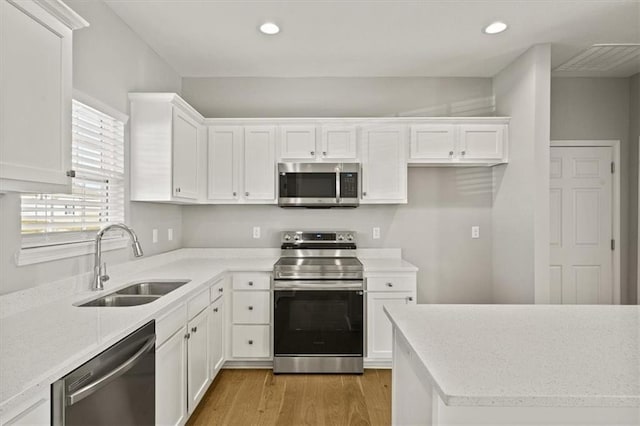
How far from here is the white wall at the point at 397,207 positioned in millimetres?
3779

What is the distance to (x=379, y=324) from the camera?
3184mm

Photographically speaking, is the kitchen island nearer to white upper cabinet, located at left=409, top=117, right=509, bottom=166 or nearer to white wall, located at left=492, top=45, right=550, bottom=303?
white wall, located at left=492, top=45, right=550, bottom=303

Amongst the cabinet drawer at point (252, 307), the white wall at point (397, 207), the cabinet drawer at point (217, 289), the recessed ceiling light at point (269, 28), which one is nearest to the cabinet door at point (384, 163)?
the white wall at point (397, 207)

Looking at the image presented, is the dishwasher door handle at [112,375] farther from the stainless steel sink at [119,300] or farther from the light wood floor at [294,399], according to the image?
the light wood floor at [294,399]

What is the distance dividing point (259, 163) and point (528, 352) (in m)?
2.74

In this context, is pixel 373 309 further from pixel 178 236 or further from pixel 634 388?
pixel 634 388

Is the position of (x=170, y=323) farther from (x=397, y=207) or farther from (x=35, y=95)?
(x=397, y=207)

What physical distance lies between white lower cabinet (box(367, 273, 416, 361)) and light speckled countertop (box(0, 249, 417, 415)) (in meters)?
1.25

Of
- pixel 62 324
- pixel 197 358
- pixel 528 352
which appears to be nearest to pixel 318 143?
pixel 197 358

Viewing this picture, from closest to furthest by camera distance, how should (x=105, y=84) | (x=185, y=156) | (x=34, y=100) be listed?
(x=34, y=100)
(x=105, y=84)
(x=185, y=156)

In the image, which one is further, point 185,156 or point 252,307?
point 252,307

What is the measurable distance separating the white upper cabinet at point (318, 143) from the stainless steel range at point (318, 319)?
101cm

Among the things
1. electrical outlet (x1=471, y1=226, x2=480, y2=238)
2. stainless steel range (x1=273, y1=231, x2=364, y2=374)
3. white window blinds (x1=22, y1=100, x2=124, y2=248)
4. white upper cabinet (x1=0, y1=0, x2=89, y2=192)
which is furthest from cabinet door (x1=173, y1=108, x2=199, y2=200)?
electrical outlet (x1=471, y1=226, x2=480, y2=238)

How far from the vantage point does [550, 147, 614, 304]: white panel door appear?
12.2ft
